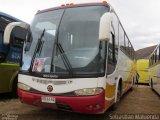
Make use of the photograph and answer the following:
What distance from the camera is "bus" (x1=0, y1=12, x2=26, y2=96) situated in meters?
9.48

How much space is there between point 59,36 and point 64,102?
5.56 ft

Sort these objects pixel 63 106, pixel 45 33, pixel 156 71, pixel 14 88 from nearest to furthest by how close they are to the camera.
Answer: pixel 63 106
pixel 45 33
pixel 14 88
pixel 156 71

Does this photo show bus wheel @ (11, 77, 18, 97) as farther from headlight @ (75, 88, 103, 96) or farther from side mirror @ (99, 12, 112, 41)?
side mirror @ (99, 12, 112, 41)

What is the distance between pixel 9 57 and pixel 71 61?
3.90m

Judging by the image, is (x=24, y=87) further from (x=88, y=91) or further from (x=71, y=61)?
(x=88, y=91)

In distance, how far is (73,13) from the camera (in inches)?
295

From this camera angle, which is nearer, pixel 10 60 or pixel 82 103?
pixel 82 103

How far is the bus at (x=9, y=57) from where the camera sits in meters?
9.48

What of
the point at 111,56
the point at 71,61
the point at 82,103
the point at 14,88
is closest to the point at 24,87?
the point at 71,61

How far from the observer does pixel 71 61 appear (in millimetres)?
6688

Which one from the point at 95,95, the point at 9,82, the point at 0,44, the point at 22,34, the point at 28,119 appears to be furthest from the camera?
the point at 22,34

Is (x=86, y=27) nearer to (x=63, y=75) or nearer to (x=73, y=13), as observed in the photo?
(x=73, y=13)

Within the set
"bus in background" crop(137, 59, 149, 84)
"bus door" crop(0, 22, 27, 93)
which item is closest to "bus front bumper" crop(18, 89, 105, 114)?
"bus door" crop(0, 22, 27, 93)

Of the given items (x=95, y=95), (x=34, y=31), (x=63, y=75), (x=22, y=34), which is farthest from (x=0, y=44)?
(x=95, y=95)
